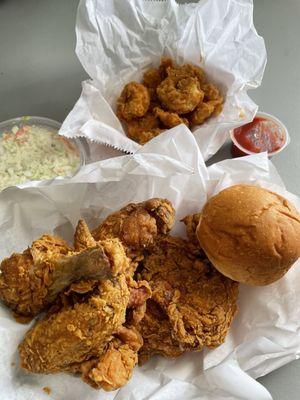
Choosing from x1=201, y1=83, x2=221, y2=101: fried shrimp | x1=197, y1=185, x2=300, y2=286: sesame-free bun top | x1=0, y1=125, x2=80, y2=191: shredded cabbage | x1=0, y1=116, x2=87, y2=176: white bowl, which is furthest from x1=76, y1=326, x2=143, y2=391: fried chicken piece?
x1=201, y1=83, x2=221, y2=101: fried shrimp

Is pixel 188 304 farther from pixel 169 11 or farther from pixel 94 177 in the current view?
pixel 169 11

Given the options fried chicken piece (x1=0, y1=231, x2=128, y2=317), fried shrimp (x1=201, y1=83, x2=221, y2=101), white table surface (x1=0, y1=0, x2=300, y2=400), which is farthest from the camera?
white table surface (x1=0, y1=0, x2=300, y2=400)

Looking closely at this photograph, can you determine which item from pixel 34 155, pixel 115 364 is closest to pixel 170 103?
pixel 34 155

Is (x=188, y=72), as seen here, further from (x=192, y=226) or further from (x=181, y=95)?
(x=192, y=226)

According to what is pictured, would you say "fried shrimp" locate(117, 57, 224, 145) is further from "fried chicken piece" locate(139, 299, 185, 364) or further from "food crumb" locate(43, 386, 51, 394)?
"food crumb" locate(43, 386, 51, 394)

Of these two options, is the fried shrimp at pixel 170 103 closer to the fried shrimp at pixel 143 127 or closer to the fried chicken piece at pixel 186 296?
the fried shrimp at pixel 143 127

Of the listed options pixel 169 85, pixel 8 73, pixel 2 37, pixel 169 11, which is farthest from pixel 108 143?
pixel 2 37
